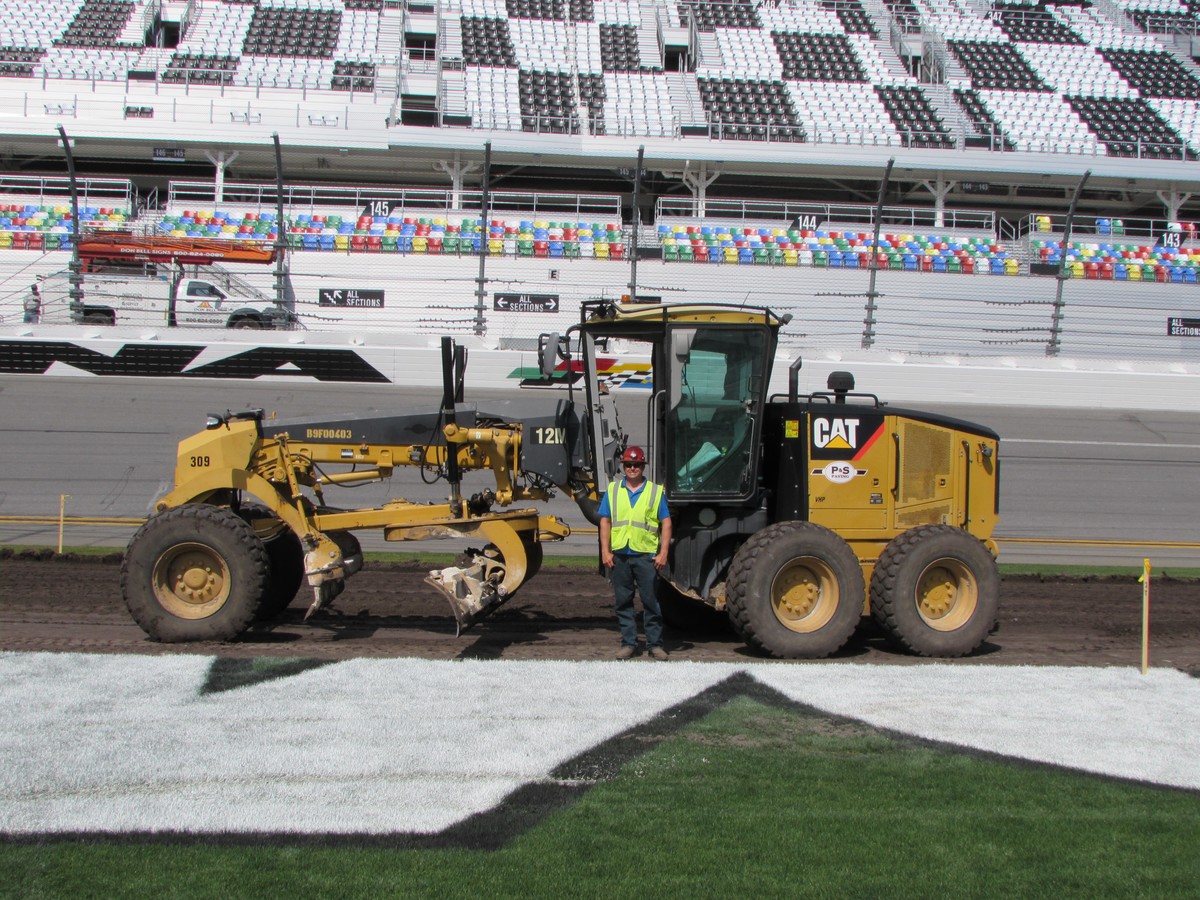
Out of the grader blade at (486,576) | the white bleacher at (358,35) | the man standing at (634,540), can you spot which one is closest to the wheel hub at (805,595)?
the man standing at (634,540)

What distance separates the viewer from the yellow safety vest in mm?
7668

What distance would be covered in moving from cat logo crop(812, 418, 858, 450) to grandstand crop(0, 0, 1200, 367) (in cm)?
1044

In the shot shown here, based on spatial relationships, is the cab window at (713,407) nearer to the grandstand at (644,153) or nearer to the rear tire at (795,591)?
the rear tire at (795,591)

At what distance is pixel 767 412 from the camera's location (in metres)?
8.60

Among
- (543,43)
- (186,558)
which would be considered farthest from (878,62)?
(186,558)

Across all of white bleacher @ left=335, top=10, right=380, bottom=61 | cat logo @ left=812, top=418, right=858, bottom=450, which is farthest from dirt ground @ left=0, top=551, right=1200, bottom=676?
white bleacher @ left=335, top=10, right=380, bottom=61

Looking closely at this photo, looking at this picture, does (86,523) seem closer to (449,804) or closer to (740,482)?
(740,482)

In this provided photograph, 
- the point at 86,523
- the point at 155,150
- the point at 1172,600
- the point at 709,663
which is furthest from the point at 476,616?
the point at 155,150

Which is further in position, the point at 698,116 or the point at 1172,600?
the point at 698,116

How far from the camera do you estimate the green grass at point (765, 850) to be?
4.04 m

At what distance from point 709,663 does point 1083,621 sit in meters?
3.97

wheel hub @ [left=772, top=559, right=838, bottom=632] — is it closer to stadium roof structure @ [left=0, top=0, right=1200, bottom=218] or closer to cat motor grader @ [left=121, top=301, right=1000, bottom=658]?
cat motor grader @ [left=121, top=301, right=1000, bottom=658]

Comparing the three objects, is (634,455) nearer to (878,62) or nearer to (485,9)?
(878,62)

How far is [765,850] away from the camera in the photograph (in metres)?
4.36
